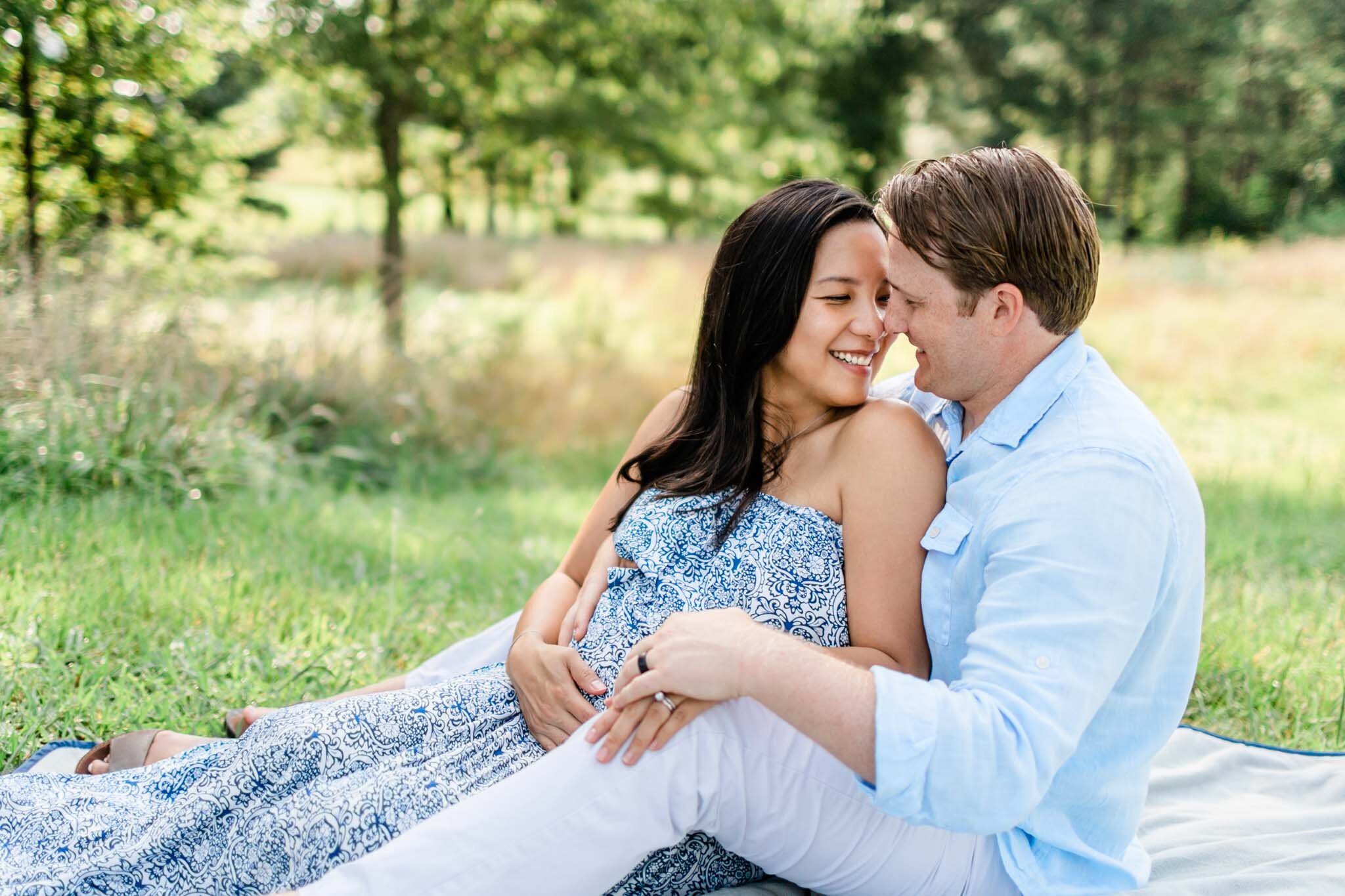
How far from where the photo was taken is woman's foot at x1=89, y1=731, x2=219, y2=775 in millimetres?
2627

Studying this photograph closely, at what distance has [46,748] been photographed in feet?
9.22

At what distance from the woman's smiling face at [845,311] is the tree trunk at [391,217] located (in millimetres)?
5468

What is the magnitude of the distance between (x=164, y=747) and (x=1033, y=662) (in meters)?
2.03

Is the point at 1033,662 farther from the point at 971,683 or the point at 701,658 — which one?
the point at 701,658

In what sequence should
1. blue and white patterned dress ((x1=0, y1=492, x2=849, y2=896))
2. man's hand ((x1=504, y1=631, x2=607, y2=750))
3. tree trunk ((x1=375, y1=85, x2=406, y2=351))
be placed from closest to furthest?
1. blue and white patterned dress ((x1=0, y1=492, x2=849, y2=896))
2. man's hand ((x1=504, y1=631, x2=607, y2=750))
3. tree trunk ((x1=375, y1=85, x2=406, y2=351))

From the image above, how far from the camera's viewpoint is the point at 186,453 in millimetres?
5051

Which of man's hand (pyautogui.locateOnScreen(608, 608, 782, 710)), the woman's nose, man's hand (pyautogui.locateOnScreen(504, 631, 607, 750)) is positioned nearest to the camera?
man's hand (pyautogui.locateOnScreen(608, 608, 782, 710))

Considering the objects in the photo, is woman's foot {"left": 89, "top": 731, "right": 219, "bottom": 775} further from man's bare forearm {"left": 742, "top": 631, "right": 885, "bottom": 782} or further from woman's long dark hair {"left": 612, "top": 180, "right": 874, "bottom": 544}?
man's bare forearm {"left": 742, "top": 631, "right": 885, "bottom": 782}

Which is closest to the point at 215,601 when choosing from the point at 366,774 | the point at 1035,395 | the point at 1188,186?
the point at 366,774

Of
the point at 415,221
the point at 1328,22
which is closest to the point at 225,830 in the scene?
the point at 1328,22

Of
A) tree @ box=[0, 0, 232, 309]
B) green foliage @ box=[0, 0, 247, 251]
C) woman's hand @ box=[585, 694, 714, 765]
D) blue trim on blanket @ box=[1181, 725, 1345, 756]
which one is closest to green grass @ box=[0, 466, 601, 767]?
woman's hand @ box=[585, 694, 714, 765]

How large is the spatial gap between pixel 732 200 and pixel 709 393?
2375 centimetres

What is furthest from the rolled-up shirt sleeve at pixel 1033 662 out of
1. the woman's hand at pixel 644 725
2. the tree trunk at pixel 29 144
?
the tree trunk at pixel 29 144

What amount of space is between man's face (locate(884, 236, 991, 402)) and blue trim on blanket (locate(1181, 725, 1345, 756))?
5.27 feet
